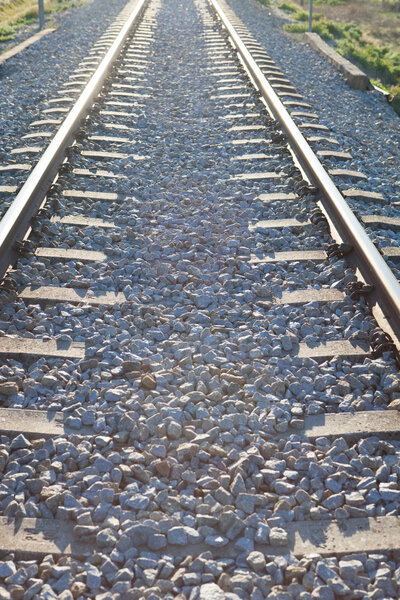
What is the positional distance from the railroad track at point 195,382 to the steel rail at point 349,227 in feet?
0.05

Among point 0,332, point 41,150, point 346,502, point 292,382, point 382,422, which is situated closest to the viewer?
point 346,502

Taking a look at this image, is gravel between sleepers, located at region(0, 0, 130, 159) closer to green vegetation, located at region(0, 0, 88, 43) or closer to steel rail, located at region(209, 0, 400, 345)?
green vegetation, located at region(0, 0, 88, 43)

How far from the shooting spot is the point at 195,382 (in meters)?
2.89

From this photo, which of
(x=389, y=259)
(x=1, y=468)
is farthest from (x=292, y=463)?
(x=389, y=259)

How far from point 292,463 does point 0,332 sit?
1.60 meters

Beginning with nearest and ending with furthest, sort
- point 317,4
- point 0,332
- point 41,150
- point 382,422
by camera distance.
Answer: point 382,422 < point 0,332 < point 41,150 < point 317,4

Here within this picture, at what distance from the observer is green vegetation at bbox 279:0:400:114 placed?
11.2m

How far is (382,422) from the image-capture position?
270 centimetres

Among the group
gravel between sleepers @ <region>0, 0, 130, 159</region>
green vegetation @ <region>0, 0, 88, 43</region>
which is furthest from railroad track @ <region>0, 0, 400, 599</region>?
green vegetation @ <region>0, 0, 88, 43</region>

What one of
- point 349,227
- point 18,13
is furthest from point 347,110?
point 18,13

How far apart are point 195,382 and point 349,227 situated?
172cm

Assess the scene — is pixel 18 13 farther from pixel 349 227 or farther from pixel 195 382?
pixel 195 382

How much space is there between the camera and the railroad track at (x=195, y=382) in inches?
84.4

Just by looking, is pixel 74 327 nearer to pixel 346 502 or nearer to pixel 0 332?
pixel 0 332
